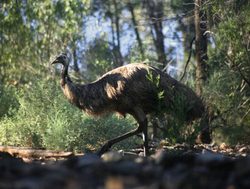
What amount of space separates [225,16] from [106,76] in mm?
2808

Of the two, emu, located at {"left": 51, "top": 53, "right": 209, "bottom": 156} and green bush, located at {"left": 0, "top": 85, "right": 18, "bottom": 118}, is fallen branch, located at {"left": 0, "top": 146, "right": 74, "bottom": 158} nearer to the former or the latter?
emu, located at {"left": 51, "top": 53, "right": 209, "bottom": 156}

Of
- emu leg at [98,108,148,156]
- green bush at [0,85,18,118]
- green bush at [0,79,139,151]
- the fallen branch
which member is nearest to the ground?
the fallen branch

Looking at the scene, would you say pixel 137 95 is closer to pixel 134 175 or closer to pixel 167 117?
pixel 167 117

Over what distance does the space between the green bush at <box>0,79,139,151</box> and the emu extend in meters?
0.72

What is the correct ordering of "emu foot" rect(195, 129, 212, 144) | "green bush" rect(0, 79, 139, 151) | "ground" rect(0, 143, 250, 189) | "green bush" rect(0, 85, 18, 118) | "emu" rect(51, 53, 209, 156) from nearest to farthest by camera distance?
"ground" rect(0, 143, 250, 189) → "emu" rect(51, 53, 209, 156) → "green bush" rect(0, 79, 139, 151) → "emu foot" rect(195, 129, 212, 144) → "green bush" rect(0, 85, 18, 118)

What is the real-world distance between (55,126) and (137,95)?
175 cm

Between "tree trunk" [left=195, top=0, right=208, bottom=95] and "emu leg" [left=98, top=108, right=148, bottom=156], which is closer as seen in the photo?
"emu leg" [left=98, top=108, right=148, bottom=156]

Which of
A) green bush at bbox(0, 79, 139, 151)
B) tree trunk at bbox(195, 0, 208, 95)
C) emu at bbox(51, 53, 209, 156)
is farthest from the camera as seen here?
tree trunk at bbox(195, 0, 208, 95)

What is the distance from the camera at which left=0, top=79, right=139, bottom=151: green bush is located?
1131 cm

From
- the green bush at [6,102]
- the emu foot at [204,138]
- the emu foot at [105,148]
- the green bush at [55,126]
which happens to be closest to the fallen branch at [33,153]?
the emu foot at [105,148]

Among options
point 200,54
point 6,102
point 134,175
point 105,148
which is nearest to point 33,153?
point 105,148

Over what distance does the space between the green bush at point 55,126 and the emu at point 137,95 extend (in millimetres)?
722

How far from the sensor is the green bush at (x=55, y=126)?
11.3 meters

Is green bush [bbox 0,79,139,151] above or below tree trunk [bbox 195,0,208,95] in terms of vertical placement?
below
